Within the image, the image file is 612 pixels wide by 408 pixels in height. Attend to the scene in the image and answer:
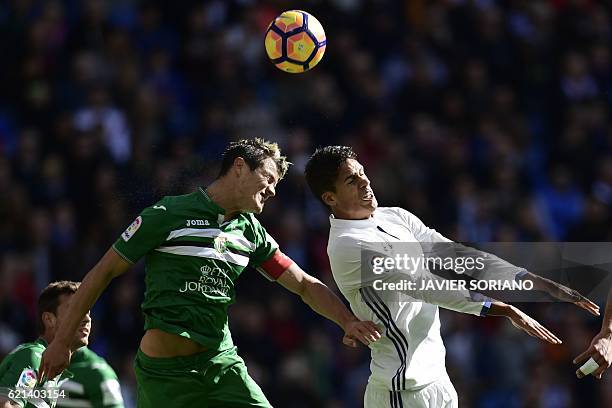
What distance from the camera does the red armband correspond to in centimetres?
719

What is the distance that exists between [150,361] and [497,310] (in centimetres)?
199

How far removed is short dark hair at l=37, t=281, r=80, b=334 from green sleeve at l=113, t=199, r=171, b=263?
101 cm

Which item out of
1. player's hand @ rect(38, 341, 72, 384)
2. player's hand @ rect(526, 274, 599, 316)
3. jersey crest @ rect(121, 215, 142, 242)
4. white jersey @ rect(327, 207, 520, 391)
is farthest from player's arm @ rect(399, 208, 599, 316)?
player's hand @ rect(38, 341, 72, 384)

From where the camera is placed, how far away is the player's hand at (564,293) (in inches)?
268

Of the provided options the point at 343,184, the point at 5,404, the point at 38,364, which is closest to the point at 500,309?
the point at 343,184

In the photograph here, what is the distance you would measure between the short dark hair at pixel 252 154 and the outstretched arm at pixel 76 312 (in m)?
0.85

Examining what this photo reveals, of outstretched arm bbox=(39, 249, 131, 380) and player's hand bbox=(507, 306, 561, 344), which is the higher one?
outstretched arm bbox=(39, 249, 131, 380)

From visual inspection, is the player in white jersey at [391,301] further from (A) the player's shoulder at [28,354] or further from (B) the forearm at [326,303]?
(A) the player's shoulder at [28,354]

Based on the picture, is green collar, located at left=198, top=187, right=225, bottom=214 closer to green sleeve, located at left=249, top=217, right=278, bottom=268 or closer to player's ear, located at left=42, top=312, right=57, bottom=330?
green sleeve, located at left=249, top=217, right=278, bottom=268

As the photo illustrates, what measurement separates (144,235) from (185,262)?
0.93 ft

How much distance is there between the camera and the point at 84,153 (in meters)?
12.8

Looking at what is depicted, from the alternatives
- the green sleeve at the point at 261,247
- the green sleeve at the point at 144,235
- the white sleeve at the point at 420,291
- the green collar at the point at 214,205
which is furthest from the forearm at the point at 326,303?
the green sleeve at the point at 144,235

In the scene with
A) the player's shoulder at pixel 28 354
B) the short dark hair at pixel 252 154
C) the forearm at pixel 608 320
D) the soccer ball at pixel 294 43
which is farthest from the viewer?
the soccer ball at pixel 294 43

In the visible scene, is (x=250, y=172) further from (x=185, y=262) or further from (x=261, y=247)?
(x=185, y=262)
